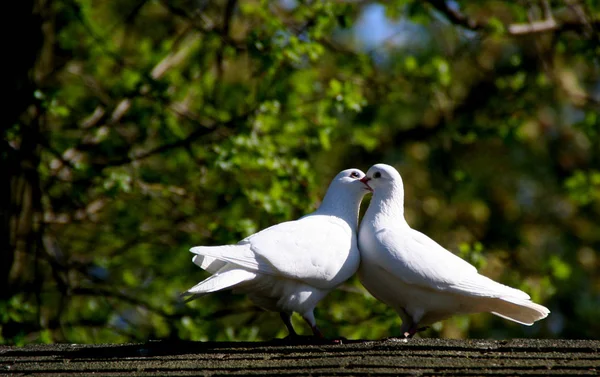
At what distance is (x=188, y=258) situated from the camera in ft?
27.4

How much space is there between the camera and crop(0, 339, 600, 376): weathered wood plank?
12.5 feet

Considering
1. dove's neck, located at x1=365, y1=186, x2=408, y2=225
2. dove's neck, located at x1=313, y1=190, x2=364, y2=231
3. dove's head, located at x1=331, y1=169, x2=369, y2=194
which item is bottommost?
dove's neck, located at x1=313, y1=190, x2=364, y2=231

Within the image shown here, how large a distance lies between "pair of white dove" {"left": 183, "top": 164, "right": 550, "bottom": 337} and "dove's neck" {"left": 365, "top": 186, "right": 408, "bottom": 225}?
2.1 inches

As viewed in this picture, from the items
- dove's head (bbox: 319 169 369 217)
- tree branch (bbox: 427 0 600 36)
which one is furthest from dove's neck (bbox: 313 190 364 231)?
tree branch (bbox: 427 0 600 36)

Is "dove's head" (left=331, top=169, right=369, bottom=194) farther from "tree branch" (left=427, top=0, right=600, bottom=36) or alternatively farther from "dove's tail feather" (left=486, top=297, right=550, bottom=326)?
"tree branch" (left=427, top=0, right=600, bottom=36)

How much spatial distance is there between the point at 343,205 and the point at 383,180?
30cm

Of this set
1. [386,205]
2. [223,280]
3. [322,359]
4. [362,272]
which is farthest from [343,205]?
[322,359]

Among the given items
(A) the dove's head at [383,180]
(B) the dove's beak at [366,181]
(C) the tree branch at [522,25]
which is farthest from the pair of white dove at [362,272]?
(C) the tree branch at [522,25]

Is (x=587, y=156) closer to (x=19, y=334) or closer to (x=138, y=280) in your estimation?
A: (x=138, y=280)

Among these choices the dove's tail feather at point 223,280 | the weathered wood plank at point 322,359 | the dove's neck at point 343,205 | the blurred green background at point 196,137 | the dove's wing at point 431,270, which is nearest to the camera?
the weathered wood plank at point 322,359

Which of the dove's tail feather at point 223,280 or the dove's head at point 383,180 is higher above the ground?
the dove's tail feather at point 223,280

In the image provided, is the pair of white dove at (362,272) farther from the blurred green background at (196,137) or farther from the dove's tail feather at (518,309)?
the blurred green background at (196,137)

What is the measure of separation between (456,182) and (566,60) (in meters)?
6.36

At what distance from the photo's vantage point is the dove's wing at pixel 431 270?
4629 mm
